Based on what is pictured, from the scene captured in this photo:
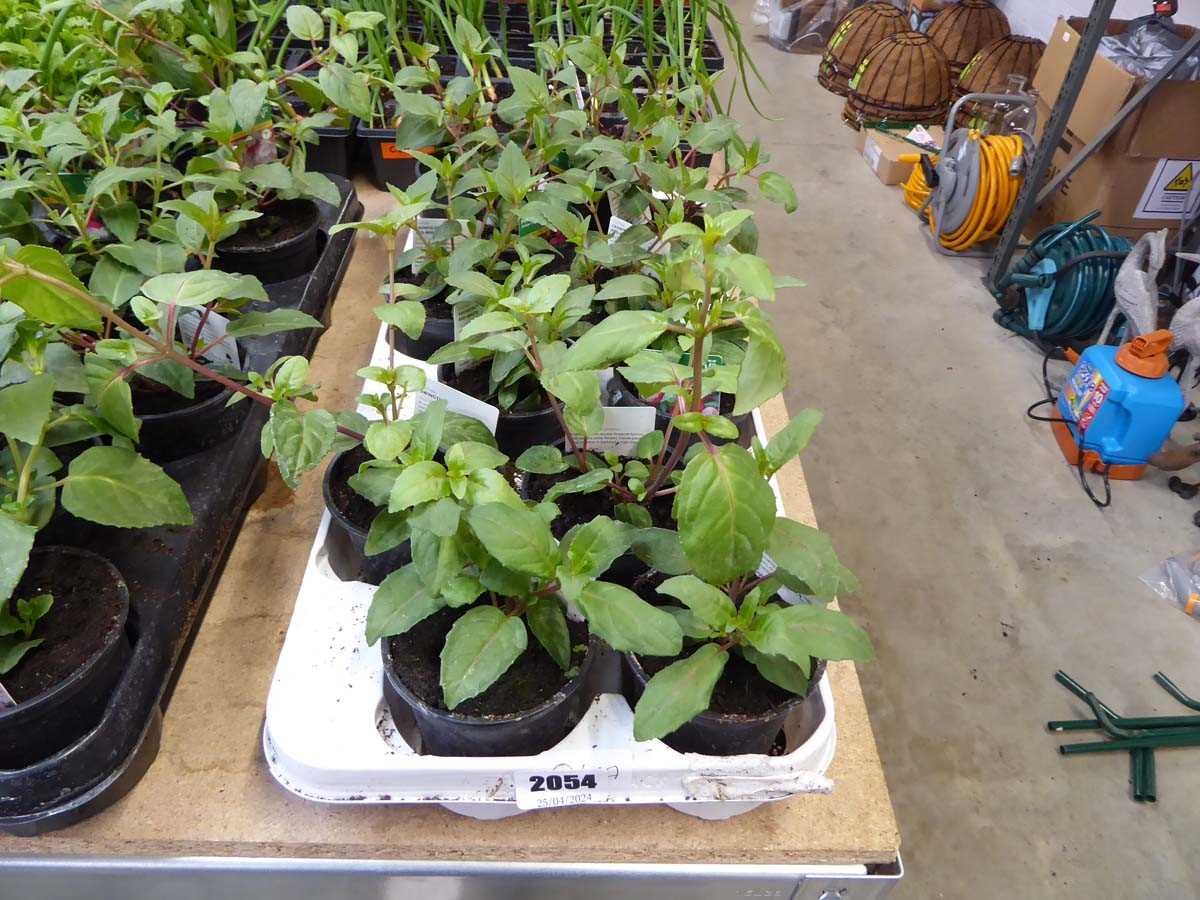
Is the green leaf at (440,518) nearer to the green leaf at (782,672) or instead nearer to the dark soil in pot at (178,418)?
the green leaf at (782,672)

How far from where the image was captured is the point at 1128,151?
2494 mm

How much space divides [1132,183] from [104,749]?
3.04 m

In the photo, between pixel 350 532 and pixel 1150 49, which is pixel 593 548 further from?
pixel 1150 49

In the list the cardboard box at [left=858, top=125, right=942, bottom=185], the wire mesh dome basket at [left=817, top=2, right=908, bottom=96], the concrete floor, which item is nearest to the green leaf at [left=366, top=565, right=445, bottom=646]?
the concrete floor

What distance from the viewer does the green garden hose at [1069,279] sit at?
2.31m

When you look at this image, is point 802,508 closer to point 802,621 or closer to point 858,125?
point 802,621

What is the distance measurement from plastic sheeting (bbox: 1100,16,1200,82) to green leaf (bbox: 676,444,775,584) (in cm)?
262

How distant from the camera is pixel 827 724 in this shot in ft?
2.49

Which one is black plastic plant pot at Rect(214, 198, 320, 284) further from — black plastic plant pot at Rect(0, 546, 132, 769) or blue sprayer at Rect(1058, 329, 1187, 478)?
blue sprayer at Rect(1058, 329, 1187, 478)

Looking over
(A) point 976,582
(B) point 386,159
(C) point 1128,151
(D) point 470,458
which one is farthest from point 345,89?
(C) point 1128,151

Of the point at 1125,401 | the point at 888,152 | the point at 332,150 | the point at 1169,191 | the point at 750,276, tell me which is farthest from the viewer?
the point at 888,152

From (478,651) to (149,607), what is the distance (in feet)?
1.29

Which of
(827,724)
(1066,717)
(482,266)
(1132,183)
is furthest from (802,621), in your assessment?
(1132,183)

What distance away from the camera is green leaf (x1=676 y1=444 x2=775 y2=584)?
60cm
